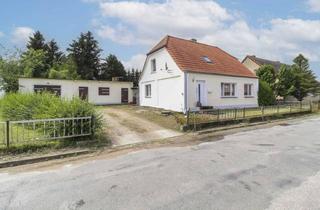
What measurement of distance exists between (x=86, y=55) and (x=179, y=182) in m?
48.9

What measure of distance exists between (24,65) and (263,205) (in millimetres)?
39480

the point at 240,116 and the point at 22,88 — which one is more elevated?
the point at 22,88

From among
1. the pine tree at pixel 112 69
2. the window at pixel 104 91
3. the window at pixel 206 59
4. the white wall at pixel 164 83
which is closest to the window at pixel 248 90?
the window at pixel 206 59

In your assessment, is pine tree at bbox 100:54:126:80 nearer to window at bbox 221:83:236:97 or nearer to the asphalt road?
window at bbox 221:83:236:97

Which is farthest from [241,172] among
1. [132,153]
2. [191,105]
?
[191,105]

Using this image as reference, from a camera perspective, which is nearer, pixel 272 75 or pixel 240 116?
pixel 240 116

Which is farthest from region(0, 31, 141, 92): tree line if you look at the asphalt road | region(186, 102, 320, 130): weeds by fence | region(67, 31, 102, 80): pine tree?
the asphalt road

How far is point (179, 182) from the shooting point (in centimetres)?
585

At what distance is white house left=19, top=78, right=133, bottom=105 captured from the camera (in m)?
26.8

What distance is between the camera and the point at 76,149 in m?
9.45

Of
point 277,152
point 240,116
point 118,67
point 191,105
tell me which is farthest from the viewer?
point 118,67

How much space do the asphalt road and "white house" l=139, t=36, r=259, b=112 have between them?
1145 cm

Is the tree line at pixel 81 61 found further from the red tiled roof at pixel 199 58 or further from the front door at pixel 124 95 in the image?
the red tiled roof at pixel 199 58

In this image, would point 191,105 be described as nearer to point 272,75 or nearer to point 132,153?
point 132,153
